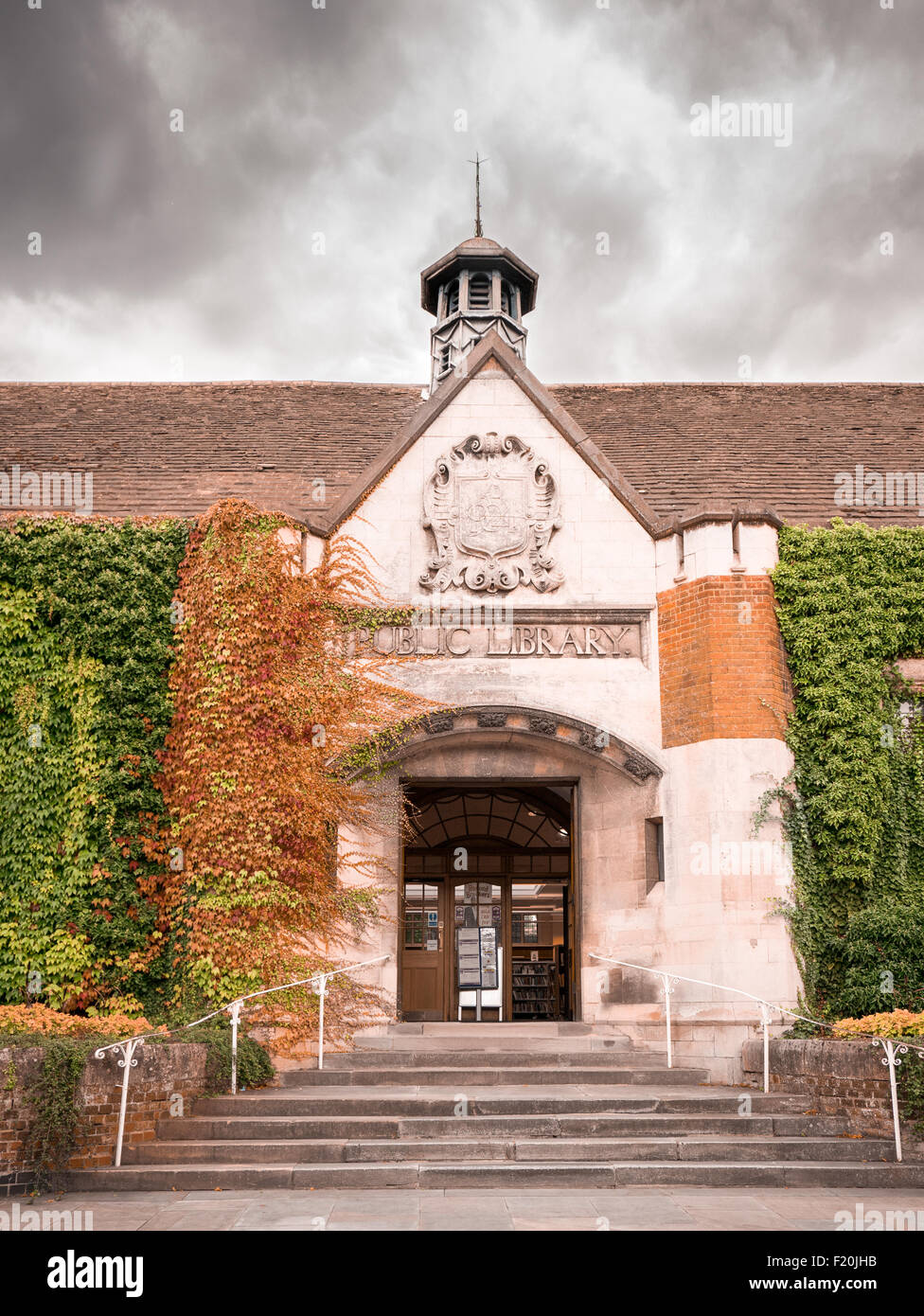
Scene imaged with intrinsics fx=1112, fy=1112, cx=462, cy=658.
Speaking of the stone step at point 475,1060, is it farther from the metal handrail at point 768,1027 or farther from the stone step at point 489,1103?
the stone step at point 489,1103

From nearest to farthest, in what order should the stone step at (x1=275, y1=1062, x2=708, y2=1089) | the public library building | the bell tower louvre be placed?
the stone step at (x1=275, y1=1062, x2=708, y2=1089), the public library building, the bell tower louvre

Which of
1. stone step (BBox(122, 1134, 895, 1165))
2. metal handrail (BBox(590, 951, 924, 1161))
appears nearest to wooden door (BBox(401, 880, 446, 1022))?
metal handrail (BBox(590, 951, 924, 1161))

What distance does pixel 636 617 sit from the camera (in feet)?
42.5

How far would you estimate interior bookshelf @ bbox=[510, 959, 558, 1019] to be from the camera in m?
15.8

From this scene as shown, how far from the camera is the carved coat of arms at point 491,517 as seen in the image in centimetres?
1301

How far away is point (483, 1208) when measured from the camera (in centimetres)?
688

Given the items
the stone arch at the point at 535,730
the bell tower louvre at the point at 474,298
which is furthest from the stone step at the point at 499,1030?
the bell tower louvre at the point at 474,298

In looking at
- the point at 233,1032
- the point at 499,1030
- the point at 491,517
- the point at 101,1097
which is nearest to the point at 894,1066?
the point at 499,1030

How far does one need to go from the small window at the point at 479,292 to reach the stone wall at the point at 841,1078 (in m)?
16.1

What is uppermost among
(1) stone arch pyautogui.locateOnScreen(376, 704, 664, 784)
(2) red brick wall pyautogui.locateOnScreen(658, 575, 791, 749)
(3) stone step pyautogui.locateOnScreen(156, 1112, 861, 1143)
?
(2) red brick wall pyautogui.locateOnScreen(658, 575, 791, 749)

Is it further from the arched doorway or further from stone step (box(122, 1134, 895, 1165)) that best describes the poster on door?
stone step (box(122, 1134, 895, 1165))

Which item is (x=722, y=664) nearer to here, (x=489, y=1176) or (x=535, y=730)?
(x=535, y=730)

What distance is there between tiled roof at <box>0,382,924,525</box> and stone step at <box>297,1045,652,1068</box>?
19.6ft
